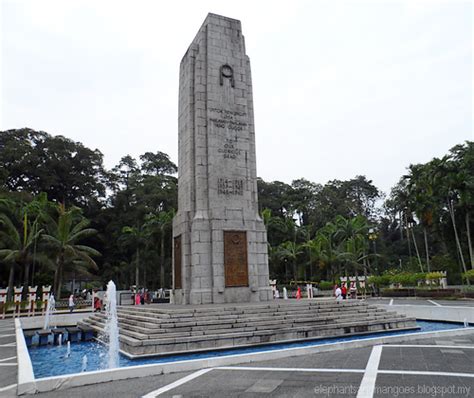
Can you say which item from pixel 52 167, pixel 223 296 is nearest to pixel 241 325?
pixel 223 296

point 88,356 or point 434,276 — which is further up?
point 434,276

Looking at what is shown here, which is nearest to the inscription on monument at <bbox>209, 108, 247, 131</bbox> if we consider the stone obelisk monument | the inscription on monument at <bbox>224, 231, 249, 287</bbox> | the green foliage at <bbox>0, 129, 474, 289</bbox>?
the stone obelisk monument

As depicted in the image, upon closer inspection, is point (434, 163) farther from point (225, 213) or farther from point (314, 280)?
point (225, 213)

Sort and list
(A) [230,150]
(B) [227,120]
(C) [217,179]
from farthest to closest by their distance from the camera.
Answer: (B) [227,120] → (A) [230,150] → (C) [217,179]

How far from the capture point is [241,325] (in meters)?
11.4

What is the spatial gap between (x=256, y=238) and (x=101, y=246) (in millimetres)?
38127

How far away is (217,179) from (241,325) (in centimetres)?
669

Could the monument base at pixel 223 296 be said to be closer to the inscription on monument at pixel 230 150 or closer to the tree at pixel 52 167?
the inscription on monument at pixel 230 150

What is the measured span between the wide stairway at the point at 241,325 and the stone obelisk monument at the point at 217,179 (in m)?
2.52

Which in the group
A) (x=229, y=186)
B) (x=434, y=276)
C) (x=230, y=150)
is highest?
(x=230, y=150)

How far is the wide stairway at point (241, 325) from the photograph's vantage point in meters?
10.4

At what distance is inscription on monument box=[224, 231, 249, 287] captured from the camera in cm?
1520

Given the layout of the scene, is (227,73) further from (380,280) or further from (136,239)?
(136,239)

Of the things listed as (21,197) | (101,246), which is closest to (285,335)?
(21,197)
